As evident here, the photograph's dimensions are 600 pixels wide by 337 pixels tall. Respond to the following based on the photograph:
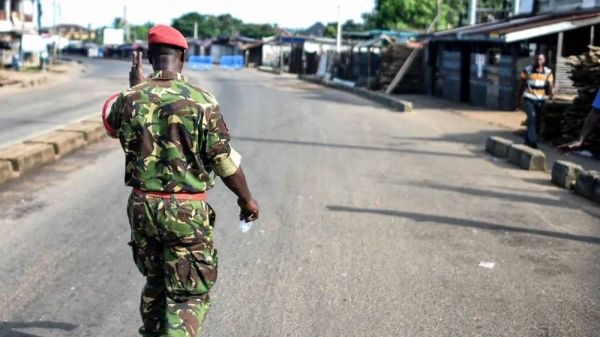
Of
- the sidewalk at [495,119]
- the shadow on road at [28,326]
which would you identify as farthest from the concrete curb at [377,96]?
the shadow on road at [28,326]

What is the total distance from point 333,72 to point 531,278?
4240cm

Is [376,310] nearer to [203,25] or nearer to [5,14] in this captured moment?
[5,14]

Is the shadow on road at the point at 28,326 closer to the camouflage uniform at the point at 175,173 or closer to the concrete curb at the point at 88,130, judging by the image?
the camouflage uniform at the point at 175,173

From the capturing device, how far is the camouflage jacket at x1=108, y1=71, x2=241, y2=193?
137 inches

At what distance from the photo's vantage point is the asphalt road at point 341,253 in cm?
506

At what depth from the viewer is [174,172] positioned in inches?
138

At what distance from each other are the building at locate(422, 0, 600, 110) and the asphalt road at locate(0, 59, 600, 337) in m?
9.45

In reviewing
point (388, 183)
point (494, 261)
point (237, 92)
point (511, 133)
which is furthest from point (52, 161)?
point (237, 92)

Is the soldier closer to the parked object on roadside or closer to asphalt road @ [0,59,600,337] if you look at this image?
asphalt road @ [0,59,600,337]

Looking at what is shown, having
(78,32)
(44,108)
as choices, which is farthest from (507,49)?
(78,32)

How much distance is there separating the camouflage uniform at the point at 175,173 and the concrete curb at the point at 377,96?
21.2 meters

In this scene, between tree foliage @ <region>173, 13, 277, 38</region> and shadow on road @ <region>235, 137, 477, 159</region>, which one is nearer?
shadow on road @ <region>235, 137, 477, 159</region>

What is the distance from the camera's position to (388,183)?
1061 cm

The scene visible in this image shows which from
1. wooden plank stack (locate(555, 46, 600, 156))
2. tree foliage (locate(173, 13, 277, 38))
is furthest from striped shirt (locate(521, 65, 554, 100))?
tree foliage (locate(173, 13, 277, 38))
